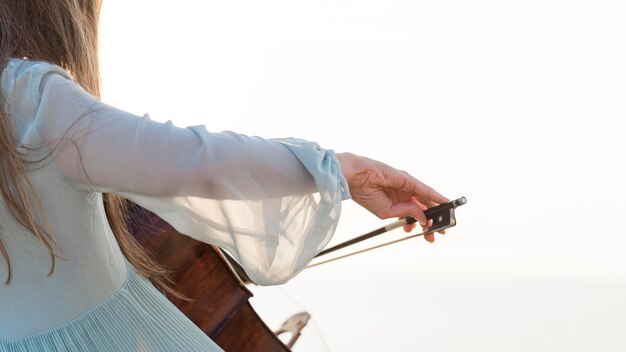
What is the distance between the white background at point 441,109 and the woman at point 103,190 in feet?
5.59

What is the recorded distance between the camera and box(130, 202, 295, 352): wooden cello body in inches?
41.5

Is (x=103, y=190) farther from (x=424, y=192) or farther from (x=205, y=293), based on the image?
(x=205, y=293)

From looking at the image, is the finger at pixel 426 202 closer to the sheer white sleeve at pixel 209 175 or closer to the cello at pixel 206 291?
the sheer white sleeve at pixel 209 175

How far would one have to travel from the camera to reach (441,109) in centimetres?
283

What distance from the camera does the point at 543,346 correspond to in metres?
2.22

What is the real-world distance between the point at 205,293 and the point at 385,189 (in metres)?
0.45

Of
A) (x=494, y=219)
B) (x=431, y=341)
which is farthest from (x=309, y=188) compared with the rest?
(x=494, y=219)

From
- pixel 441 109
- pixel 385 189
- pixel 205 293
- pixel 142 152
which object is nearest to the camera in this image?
pixel 142 152

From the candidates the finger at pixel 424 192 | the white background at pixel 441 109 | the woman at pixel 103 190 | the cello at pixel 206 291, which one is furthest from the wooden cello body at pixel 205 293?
the white background at pixel 441 109

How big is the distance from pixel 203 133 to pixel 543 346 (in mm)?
1854

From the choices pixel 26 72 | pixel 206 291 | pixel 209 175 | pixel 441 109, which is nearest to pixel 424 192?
pixel 209 175

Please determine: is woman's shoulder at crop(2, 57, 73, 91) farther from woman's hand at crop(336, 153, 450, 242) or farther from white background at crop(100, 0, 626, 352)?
white background at crop(100, 0, 626, 352)

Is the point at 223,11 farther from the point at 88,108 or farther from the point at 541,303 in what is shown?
the point at 88,108

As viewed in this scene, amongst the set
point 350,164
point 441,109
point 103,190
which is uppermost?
point 441,109
